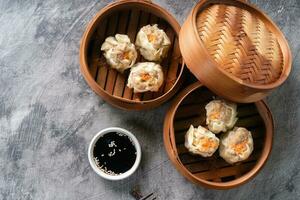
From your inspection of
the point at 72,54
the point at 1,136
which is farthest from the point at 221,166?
the point at 1,136

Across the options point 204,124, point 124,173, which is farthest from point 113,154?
point 204,124

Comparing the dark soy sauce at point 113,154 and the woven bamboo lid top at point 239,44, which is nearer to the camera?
the woven bamboo lid top at point 239,44

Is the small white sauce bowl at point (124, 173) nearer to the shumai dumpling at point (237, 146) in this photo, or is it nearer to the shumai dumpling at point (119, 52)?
the shumai dumpling at point (119, 52)

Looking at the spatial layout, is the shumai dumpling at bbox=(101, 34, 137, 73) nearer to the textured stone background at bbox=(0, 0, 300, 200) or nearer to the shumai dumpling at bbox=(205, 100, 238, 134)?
the textured stone background at bbox=(0, 0, 300, 200)

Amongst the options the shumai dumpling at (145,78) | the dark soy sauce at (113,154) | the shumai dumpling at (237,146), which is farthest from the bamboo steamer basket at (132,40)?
the shumai dumpling at (237,146)

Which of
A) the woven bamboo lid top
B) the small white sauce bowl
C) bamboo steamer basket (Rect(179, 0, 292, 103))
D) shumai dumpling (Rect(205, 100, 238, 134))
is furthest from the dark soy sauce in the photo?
the woven bamboo lid top

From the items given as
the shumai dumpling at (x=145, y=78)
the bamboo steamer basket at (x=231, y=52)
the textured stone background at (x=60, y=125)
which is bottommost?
the textured stone background at (x=60, y=125)

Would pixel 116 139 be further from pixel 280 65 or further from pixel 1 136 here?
pixel 280 65
